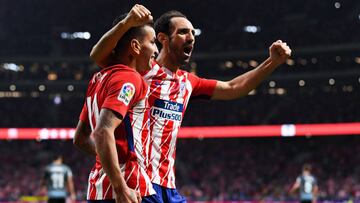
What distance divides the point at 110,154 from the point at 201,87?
1.88m

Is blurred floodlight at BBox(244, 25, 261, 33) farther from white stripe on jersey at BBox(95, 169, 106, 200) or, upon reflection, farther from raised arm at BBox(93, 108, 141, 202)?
raised arm at BBox(93, 108, 141, 202)

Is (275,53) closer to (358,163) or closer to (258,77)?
(258,77)

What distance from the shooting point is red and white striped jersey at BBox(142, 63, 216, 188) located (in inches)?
170

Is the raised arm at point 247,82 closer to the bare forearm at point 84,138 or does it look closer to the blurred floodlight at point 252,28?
the bare forearm at point 84,138

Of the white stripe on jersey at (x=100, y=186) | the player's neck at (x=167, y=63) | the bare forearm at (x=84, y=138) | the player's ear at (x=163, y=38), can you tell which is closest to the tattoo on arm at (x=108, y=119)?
the white stripe on jersey at (x=100, y=186)

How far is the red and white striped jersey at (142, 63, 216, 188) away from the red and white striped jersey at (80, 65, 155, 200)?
1.78 ft

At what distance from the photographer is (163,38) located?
4.84 m

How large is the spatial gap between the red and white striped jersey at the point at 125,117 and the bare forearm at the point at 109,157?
17cm

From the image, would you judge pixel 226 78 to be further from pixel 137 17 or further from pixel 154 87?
pixel 137 17

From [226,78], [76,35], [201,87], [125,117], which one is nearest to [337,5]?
[226,78]

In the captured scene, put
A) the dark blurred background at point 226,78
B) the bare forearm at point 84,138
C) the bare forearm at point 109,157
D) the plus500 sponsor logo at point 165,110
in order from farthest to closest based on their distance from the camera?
the dark blurred background at point 226,78
the plus500 sponsor logo at point 165,110
the bare forearm at point 84,138
the bare forearm at point 109,157

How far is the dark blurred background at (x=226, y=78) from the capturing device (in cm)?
3534

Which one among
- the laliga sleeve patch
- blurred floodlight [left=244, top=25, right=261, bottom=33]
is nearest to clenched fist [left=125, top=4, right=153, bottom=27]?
the laliga sleeve patch

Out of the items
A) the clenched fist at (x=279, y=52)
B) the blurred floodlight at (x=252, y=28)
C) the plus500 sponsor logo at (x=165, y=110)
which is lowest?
the plus500 sponsor logo at (x=165, y=110)
